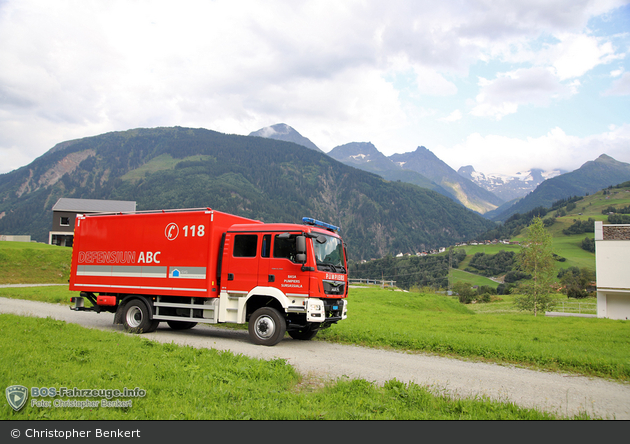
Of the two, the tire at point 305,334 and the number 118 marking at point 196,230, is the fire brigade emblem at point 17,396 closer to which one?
the number 118 marking at point 196,230

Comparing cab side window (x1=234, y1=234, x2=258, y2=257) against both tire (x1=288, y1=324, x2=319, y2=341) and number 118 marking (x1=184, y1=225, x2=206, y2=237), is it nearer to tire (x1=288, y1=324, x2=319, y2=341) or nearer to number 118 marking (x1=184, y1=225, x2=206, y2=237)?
number 118 marking (x1=184, y1=225, x2=206, y2=237)

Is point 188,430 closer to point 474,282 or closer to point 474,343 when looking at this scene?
point 474,343

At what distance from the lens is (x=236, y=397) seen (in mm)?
5957

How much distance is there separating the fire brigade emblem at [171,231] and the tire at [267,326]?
382cm

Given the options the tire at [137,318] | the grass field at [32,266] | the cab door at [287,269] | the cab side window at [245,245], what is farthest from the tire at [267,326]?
the grass field at [32,266]

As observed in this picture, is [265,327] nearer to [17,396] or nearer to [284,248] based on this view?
[284,248]

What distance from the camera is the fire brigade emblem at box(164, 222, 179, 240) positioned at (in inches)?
505

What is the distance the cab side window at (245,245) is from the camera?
472 inches

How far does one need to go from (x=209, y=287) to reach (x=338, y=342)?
4.57 m

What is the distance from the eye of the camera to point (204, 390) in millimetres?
6145

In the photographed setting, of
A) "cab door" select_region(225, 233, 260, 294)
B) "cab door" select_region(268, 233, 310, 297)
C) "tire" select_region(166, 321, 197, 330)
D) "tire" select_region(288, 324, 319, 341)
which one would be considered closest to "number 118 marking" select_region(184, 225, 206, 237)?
"cab door" select_region(225, 233, 260, 294)

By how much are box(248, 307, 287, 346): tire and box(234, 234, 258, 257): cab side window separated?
1776mm

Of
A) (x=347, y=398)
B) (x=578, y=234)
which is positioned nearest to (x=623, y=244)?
(x=347, y=398)

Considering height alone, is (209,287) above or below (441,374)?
above
